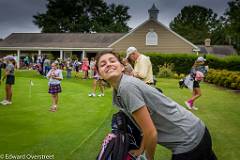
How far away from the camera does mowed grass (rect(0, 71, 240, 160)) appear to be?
6.72m

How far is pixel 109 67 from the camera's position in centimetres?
301

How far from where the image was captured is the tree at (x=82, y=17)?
77.4 metres

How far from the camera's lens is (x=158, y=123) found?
9.40 feet

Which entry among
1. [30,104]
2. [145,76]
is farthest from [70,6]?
[145,76]

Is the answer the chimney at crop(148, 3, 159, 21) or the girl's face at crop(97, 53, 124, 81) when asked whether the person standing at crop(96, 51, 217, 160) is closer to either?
the girl's face at crop(97, 53, 124, 81)

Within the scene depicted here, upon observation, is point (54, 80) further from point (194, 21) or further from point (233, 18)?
point (194, 21)

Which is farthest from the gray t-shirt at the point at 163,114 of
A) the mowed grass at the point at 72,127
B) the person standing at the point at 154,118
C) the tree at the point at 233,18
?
the tree at the point at 233,18

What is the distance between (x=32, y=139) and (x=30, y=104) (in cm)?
533

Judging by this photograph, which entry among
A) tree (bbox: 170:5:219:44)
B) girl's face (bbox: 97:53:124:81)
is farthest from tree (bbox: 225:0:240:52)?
tree (bbox: 170:5:219:44)

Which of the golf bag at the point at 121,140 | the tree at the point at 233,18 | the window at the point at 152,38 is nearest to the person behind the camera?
the golf bag at the point at 121,140

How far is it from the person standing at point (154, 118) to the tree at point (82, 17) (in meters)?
73.7

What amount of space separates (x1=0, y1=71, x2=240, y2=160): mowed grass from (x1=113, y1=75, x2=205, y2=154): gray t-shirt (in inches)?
138

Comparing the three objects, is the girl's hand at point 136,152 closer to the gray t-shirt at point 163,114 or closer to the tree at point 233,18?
the gray t-shirt at point 163,114

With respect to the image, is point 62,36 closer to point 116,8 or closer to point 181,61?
point 181,61
